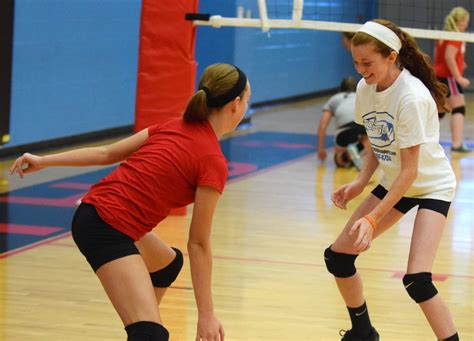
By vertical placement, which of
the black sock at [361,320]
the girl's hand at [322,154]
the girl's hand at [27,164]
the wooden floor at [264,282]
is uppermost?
the girl's hand at [27,164]

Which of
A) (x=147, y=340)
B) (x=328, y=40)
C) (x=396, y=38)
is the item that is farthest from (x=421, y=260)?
(x=328, y=40)

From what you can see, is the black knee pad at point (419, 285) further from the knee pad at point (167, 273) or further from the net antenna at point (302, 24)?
the net antenna at point (302, 24)

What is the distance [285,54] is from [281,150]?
16.1 ft

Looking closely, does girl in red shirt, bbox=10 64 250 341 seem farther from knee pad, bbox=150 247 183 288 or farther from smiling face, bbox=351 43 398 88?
smiling face, bbox=351 43 398 88

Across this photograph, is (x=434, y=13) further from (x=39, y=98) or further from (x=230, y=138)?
(x=39, y=98)

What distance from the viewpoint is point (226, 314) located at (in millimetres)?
5414

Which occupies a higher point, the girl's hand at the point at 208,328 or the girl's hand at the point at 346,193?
the girl's hand at the point at 346,193

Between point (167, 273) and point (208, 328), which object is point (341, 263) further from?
point (208, 328)

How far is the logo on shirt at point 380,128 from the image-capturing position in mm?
4309

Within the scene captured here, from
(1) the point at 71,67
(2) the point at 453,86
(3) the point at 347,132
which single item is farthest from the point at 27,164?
(2) the point at 453,86

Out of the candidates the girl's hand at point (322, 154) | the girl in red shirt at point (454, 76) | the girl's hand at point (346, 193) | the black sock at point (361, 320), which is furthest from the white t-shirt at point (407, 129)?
the girl in red shirt at point (454, 76)

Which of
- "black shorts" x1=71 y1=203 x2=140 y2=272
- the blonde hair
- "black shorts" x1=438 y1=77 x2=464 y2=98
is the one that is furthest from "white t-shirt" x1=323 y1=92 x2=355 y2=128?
"black shorts" x1=71 y1=203 x2=140 y2=272

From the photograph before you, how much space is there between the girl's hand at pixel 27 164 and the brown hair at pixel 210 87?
2.02 feet

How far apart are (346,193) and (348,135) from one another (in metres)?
6.04
